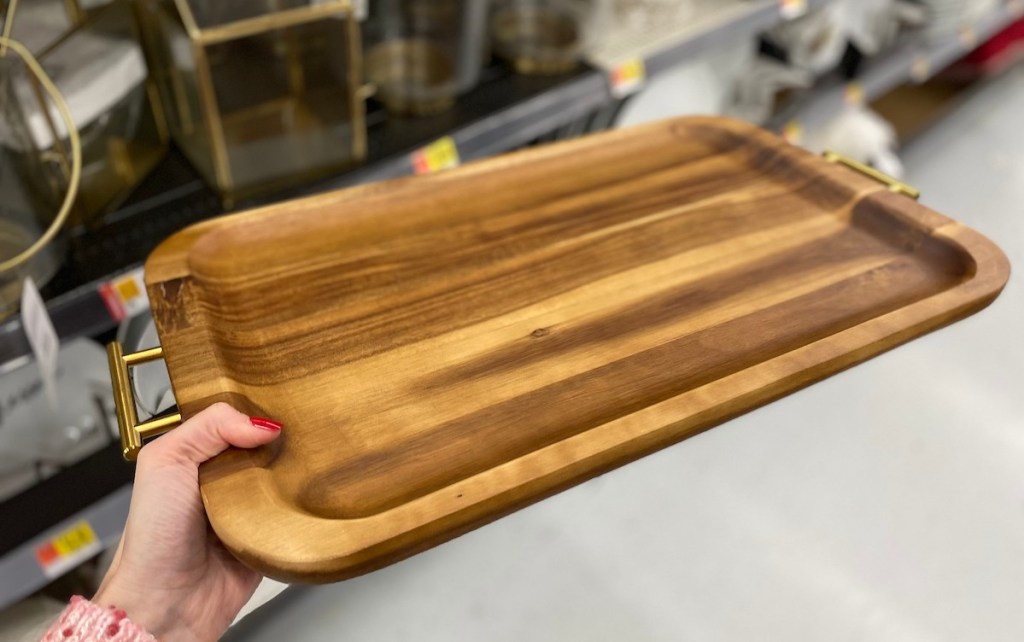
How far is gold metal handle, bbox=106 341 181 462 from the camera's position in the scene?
48 centimetres

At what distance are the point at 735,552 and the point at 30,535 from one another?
0.69 metres

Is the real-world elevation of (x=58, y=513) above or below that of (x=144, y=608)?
below

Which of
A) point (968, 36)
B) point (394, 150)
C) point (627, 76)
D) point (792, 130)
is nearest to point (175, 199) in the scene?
point (394, 150)

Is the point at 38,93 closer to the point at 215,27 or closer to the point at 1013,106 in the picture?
the point at 215,27

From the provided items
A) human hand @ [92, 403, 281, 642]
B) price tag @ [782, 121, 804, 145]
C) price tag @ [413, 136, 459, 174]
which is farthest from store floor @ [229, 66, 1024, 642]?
price tag @ [782, 121, 804, 145]

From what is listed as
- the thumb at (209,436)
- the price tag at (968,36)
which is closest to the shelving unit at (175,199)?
the thumb at (209,436)

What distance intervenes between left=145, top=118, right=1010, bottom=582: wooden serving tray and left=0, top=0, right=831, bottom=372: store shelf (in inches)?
8.1

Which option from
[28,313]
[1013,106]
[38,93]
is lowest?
[1013,106]

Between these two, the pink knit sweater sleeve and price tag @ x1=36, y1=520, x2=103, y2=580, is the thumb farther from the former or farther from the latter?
price tag @ x1=36, y1=520, x2=103, y2=580

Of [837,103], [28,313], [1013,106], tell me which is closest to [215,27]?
[28,313]

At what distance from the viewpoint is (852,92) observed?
1730 mm

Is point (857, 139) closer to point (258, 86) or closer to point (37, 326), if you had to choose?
point (258, 86)

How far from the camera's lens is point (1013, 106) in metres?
2.06

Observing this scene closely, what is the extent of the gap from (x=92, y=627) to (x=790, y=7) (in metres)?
1.36
